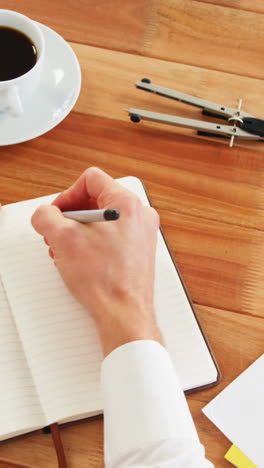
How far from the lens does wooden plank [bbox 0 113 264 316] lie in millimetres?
809

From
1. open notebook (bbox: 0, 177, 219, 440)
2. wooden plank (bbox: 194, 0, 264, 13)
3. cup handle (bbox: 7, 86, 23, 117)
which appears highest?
wooden plank (bbox: 194, 0, 264, 13)

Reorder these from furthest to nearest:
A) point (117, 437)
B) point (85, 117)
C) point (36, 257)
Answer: point (85, 117) < point (36, 257) < point (117, 437)

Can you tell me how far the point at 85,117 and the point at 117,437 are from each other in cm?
48

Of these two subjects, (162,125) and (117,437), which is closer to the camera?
(117,437)

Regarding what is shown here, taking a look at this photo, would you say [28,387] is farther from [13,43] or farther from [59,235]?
[13,43]

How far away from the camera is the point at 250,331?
0.78 m

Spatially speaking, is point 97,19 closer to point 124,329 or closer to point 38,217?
point 38,217

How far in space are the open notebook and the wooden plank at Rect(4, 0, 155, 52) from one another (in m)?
0.34

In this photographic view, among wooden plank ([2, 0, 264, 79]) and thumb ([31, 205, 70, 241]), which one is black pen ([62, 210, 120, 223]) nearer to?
thumb ([31, 205, 70, 241])

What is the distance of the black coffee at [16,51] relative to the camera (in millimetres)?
852

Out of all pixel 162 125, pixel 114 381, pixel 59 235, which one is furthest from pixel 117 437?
pixel 162 125

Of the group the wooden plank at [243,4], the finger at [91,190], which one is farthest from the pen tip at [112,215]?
the wooden plank at [243,4]

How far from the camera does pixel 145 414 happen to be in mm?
626

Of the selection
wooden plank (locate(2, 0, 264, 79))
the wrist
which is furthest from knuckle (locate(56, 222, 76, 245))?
wooden plank (locate(2, 0, 264, 79))
